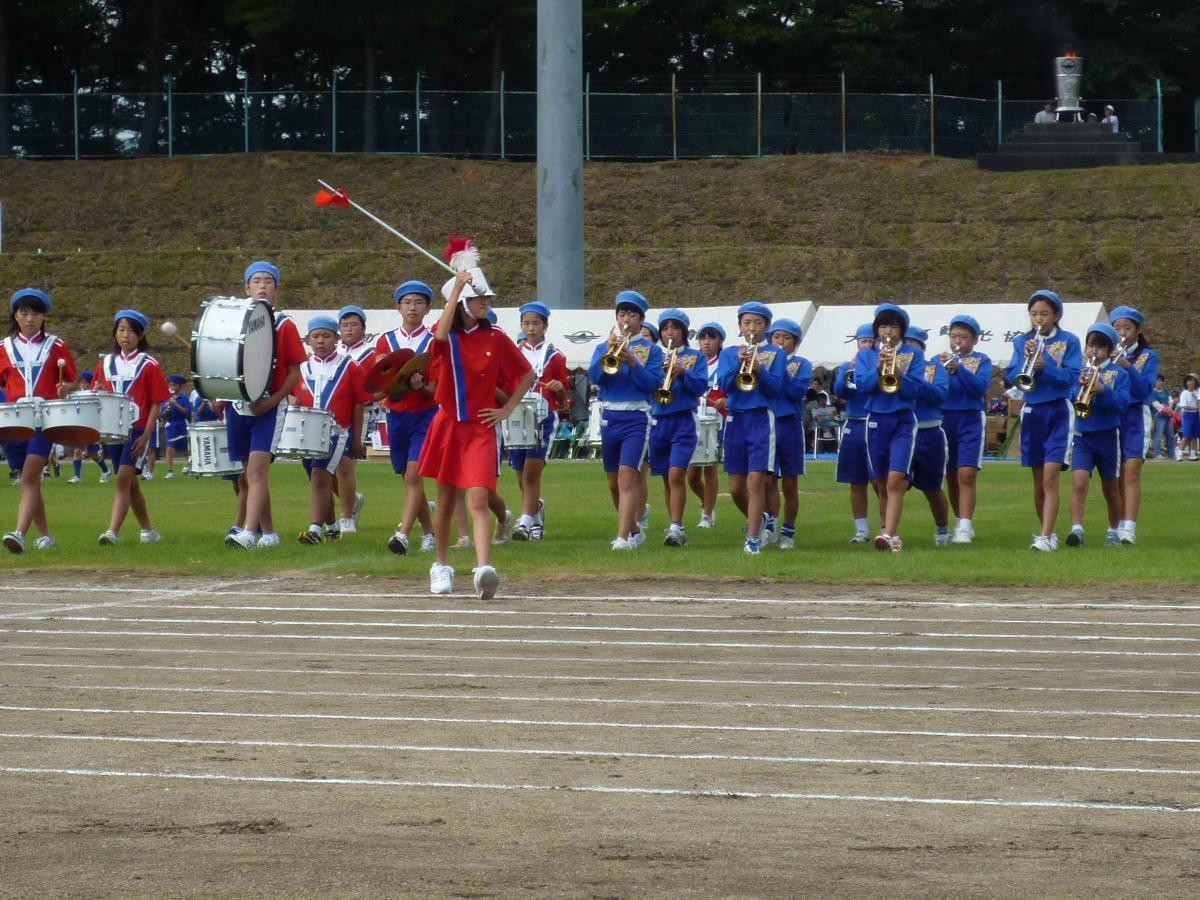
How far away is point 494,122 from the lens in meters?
55.5

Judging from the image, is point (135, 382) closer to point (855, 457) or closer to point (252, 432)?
point (252, 432)

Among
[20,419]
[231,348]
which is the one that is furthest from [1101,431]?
[20,419]

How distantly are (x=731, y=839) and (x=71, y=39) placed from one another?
202ft

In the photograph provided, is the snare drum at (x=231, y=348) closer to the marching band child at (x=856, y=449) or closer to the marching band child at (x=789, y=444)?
the marching band child at (x=789, y=444)

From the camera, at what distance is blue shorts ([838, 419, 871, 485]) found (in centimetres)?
1669

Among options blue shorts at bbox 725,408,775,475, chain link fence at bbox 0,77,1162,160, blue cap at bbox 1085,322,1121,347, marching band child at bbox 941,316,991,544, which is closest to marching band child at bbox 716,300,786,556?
blue shorts at bbox 725,408,775,475

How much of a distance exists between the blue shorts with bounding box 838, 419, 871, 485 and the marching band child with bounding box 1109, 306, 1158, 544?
2203 mm

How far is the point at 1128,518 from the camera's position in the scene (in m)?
16.4

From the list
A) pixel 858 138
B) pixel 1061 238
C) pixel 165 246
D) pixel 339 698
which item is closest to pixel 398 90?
pixel 165 246

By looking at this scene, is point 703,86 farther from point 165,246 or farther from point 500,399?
point 500,399

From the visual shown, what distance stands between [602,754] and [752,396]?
917 centimetres

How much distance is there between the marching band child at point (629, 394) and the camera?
16.1 metres

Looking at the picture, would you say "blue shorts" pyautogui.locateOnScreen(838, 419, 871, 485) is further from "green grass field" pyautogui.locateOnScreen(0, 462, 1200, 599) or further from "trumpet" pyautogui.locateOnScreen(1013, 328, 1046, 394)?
"trumpet" pyautogui.locateOnScreen(1013, 328, 1046, 394)

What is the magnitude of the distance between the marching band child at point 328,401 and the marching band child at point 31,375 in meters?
2.03
